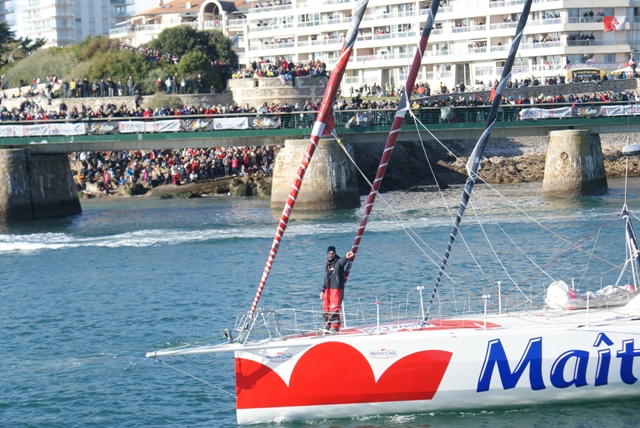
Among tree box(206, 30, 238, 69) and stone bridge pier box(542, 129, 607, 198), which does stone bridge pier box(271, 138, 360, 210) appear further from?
tree box(206, 30, 238, 69)

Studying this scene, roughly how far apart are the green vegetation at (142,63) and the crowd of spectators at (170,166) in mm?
11908

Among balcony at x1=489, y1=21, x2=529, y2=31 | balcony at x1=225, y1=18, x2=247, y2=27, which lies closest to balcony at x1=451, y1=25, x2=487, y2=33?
balcony at x1=489, y1=21, x2=529, y2=31

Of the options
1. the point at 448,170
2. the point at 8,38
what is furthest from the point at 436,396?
the point at 8,38

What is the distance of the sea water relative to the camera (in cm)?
2173

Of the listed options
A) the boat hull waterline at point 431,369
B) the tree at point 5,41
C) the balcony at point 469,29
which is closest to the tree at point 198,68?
the balcony at point 469,29

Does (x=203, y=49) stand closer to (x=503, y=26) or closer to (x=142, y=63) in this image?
(x=142, y=63)

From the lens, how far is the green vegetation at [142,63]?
79.1 metres

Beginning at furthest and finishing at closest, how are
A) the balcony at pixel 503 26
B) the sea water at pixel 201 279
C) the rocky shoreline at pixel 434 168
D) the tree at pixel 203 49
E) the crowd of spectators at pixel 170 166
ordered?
the balcony at pixel 503 26
the tree at pixel 203 49
the crowd of spectators at pixel 170 166
the rocky shoreline at pixel 434 168
the sea water at pixel 201 279

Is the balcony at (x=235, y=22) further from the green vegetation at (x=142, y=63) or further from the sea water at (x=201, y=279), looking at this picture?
the sea water at (x=201, y=279)

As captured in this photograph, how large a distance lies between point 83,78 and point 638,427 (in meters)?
65.2

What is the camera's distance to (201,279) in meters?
35.6

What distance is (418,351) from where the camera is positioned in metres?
19.4

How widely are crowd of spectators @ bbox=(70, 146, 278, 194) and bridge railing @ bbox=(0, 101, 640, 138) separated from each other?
8568 mm

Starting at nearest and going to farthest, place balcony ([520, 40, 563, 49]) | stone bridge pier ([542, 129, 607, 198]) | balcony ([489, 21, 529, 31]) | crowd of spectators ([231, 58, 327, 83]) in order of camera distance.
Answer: stone bridge pier ([542, 129, 607, 198])
crowd of spectators ([231, 58, 327, 83])
balcony ([520, 40, 563, 49])
balcony ([489, 21, 529, 31])
